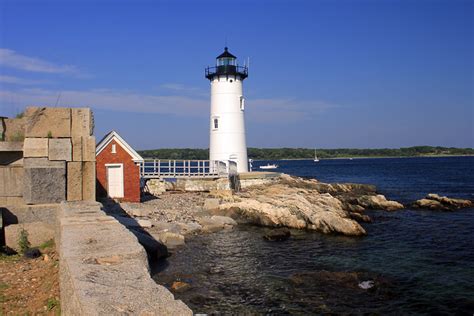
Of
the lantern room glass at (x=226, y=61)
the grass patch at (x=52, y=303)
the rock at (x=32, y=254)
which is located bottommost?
the grass patch at (x=52, y=303)

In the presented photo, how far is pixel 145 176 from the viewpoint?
88.6ft

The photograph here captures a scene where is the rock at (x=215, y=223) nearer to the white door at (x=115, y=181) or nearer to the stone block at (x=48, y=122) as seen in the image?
the white door at (x=115, y=181)

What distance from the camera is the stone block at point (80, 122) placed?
999 centimetres

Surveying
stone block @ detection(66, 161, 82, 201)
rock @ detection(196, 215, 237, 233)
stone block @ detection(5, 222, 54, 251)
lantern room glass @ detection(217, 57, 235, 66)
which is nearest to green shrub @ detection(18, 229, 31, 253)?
stone block @ detection(5, 222, 54, 251)

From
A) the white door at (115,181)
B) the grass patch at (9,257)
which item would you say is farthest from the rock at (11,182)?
the white door at (115,181)

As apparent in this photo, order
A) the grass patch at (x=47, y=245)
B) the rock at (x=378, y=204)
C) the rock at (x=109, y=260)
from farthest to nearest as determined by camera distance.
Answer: the rock at (x=378, y=204)
the grass patch at (x=47, y=245)
the rock at (x=109, y=260)

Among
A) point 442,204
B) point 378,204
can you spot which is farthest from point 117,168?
point 442,204

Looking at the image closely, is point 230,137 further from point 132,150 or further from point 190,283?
point 190,283

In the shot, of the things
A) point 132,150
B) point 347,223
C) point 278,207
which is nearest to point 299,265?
point 347,223

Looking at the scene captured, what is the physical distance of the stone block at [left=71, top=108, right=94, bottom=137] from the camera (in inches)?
393

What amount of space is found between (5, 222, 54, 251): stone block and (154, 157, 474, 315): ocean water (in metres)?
2.89

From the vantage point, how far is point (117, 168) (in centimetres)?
2067

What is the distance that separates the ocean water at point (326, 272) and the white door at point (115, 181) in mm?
6586

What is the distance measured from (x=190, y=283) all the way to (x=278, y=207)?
9777 mm
